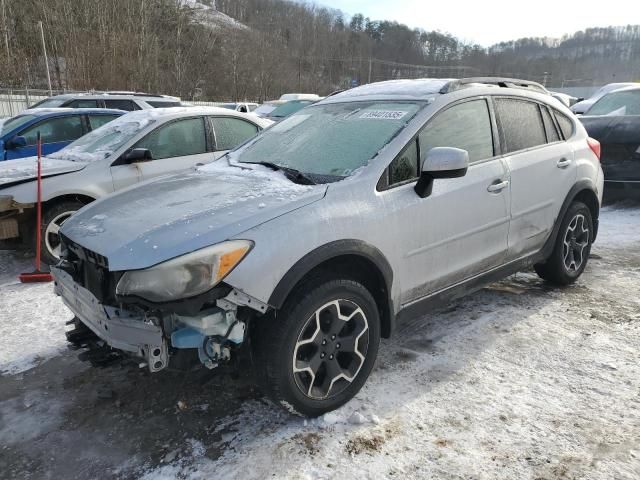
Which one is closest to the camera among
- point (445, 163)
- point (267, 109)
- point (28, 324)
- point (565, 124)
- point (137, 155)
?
point (445, 163)

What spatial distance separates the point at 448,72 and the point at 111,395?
7833 centimetres

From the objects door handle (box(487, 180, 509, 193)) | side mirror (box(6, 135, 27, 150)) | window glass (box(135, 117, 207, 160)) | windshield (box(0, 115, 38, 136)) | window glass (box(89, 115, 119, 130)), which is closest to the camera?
door handle (box(487, 180, 509, 193))

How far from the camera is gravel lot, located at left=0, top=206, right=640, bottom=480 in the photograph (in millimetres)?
2324

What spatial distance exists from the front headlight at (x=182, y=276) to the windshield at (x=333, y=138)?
0.98 m

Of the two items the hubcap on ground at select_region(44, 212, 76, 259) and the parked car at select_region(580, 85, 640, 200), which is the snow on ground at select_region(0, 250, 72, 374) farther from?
the parked car at select_region(580, 85, 640, 200)

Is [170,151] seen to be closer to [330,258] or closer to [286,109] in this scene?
[330,258]

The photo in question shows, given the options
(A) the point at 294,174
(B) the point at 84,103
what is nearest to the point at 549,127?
(A) the point at 294,174

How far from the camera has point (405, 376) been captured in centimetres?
306

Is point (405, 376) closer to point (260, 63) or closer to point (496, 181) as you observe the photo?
point (496, 181)

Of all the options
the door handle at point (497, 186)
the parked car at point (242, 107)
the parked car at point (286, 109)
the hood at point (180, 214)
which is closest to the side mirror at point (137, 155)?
the hood at point (180, 214)

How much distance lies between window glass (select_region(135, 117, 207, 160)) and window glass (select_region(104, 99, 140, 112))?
5.64 meters

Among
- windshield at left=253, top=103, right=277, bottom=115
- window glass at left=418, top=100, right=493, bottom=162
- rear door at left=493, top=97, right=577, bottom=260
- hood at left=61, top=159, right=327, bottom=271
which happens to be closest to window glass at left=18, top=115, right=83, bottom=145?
hood at left=61, top=159, right=327, bottom=271

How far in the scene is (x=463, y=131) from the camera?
3.38m

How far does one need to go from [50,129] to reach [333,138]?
21.0 ft
